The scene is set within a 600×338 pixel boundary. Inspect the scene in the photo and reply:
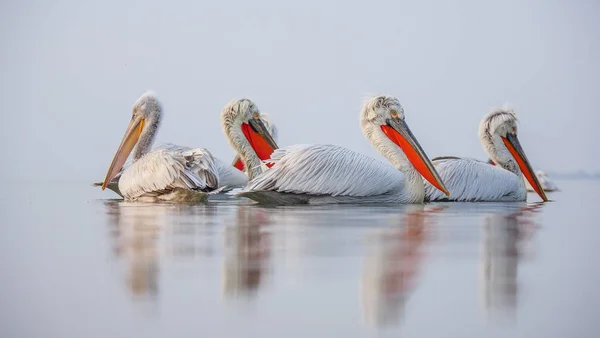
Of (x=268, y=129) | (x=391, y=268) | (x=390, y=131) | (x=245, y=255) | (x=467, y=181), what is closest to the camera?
(x=391, y=268)

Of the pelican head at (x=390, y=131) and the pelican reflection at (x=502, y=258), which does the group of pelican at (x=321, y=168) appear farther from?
the pelican reflection at (x=502, y=258)

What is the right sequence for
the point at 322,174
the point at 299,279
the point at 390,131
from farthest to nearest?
the point at 390,131
the point at 322,174
the point at 299,279

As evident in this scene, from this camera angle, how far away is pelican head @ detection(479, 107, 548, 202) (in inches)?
417

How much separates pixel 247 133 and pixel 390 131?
167 cm

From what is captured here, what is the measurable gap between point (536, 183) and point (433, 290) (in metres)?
7.61

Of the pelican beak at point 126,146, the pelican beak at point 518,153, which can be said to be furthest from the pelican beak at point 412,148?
the pelican beak at point 126,146

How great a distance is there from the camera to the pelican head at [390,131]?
29.4ft

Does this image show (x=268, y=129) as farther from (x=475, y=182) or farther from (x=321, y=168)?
(x=321, y=168)

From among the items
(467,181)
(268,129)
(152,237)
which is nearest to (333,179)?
(467,181)

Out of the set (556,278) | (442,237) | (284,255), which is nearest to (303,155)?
(442,237)

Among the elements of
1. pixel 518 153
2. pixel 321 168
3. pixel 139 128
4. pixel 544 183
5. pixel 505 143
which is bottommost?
pixel 544 183

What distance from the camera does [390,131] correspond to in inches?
361

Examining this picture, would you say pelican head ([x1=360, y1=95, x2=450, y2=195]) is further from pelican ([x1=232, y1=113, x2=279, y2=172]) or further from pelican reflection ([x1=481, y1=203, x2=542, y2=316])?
pelican ([x1=232, y1=113, x2=279, y2=172])

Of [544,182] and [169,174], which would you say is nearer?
[169,174]
